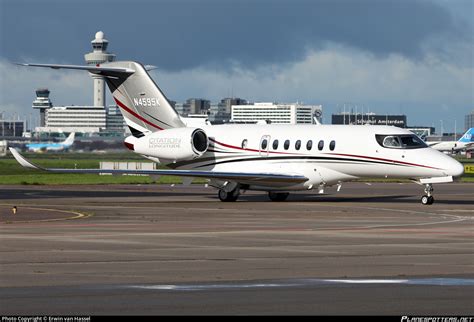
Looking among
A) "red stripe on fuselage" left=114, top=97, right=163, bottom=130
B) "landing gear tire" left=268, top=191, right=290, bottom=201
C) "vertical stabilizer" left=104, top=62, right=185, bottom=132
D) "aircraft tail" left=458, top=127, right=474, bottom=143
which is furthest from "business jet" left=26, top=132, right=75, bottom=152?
"landing gear tire" left=268, top=191, right=290, bottom=201

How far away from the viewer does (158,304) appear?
1385 cm

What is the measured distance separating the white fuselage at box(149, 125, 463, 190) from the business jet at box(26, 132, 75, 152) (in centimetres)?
11894

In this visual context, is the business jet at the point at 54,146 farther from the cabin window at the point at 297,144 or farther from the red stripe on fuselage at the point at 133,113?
the cabin window at the point at 297,144

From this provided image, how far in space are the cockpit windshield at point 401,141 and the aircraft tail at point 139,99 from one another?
10096 mm

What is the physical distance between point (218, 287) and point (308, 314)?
2947 millimetres

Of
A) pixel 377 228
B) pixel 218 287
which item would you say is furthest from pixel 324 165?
pixel 218 287

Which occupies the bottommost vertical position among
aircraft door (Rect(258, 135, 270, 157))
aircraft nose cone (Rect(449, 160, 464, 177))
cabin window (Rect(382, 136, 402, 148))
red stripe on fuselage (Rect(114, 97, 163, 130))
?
aircraft nose cone (Rect(449, 160, 464, 177))

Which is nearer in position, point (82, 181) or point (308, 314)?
point (308, 314)

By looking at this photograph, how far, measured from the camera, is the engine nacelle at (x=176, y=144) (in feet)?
145

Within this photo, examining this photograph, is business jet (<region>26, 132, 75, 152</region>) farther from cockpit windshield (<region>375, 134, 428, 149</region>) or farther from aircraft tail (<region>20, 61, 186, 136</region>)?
cockpit windshield (<region>375, 134, 428, 149</region>)

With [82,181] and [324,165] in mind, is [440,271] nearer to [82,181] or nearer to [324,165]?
[324,165]

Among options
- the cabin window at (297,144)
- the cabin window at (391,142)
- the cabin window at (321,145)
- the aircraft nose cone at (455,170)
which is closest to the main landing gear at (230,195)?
the cabin window at (297,144)

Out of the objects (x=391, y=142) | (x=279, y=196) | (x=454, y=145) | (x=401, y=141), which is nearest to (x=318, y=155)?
(x=391, y=142)

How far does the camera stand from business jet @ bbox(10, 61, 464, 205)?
40.1 metres
